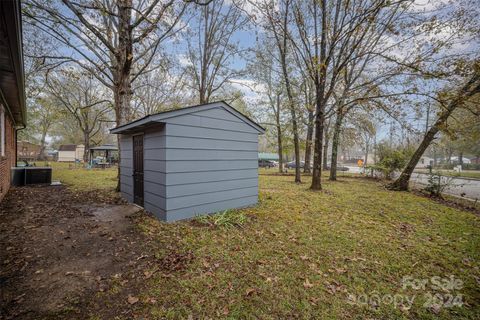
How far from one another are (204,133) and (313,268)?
3789 mm

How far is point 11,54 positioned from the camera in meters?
3.23

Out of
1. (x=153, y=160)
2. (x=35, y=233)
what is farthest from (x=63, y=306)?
(x=153, y=160)

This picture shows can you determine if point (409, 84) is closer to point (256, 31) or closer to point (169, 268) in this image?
point (256, 31)

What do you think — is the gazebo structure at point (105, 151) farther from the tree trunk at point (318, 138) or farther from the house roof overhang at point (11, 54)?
the tree trunk at point (318, 138)

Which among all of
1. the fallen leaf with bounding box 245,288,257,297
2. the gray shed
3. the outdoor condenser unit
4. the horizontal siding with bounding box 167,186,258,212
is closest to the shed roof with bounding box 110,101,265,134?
the gray shed

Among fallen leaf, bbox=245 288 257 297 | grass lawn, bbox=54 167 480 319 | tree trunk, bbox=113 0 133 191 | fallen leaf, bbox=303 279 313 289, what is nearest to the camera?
grass lawn, bbox=54 167 480 319

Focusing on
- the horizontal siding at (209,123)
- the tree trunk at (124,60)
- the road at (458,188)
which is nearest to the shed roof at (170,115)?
the horizontal siding at (209,123)

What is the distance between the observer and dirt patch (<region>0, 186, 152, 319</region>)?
2195mm

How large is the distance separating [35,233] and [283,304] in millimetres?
4806

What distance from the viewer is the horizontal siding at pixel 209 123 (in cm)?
482

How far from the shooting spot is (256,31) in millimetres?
9195

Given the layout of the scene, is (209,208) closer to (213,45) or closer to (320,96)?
(320,96)

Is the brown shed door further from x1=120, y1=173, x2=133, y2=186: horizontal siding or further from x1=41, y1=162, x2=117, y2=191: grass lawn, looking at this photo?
x1=41, y1=162, x2=117, y2=191: grass lawn

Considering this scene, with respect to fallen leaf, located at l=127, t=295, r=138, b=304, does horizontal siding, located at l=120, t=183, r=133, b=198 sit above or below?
above
